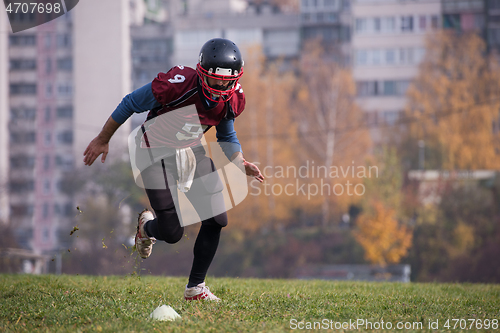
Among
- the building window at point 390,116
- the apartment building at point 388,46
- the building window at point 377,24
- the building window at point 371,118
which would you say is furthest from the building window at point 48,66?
the building window at point 390,116

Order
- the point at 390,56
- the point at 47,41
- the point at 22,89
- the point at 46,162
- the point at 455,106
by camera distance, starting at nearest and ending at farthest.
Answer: the point at 455,106
the point at 390,56
the point at 46,162
the point at 47,41
the point at 22,89

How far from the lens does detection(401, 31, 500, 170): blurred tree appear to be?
4225 cm

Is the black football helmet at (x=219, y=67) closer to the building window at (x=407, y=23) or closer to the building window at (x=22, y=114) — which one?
the building window at (x=407, y=23)

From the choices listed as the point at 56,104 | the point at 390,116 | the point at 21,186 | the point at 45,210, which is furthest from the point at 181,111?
the point at 56,104

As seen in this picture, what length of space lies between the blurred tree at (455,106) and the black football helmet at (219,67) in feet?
132

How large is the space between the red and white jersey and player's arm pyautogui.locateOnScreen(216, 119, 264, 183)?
139 millimetres

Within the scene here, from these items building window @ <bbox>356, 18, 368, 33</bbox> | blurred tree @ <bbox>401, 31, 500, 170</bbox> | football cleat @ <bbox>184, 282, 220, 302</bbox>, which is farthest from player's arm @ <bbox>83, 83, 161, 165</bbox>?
building window @ <bbox>356, 18, 368, 33</bbox>

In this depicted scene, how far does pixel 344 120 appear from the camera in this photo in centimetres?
4484

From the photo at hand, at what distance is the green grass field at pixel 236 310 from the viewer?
13.1 feet

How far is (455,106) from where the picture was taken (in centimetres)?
4434

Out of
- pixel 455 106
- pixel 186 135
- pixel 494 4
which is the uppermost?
pixel 494 4

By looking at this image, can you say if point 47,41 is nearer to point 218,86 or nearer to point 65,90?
point 65,90

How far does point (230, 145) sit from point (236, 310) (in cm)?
172

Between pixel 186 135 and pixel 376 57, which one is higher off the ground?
pixel 376 57
